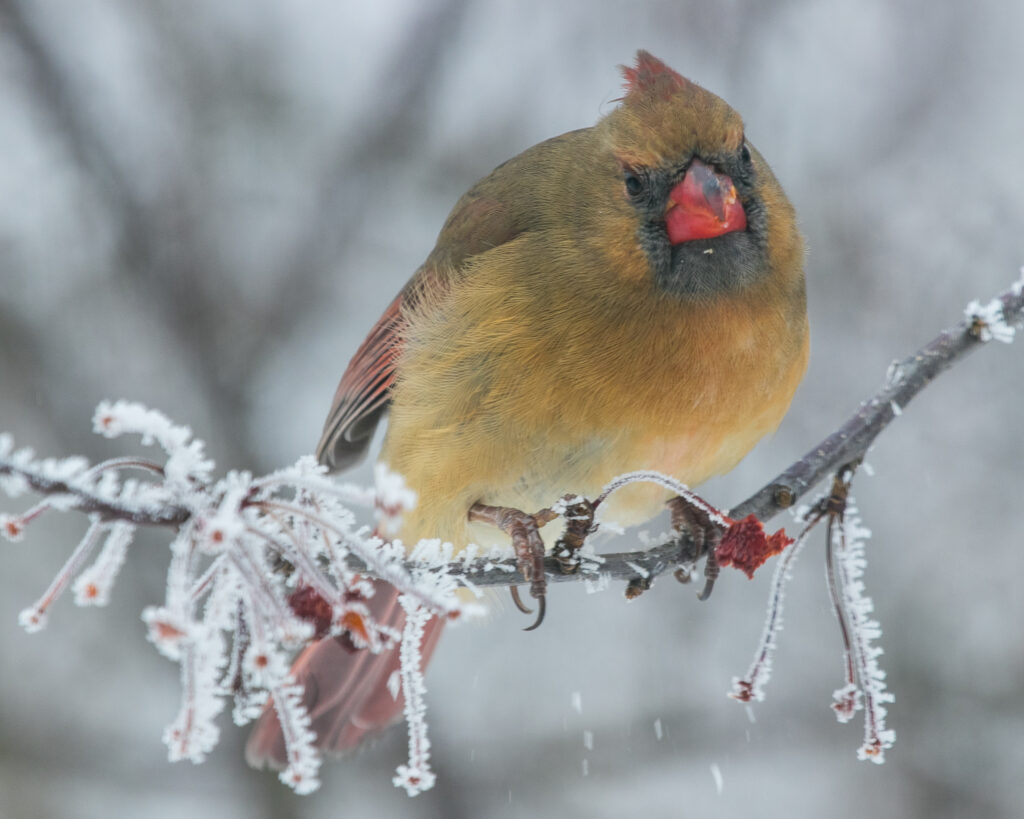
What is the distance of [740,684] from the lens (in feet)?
6.39

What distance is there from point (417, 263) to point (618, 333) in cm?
266

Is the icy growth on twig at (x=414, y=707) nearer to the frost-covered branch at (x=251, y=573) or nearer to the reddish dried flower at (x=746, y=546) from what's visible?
the frost-covered branch at (x=251, y=573)

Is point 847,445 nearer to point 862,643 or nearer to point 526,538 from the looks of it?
A: point 862,643

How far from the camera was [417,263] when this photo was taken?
16.7 feet

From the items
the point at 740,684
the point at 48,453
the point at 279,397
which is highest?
the point at 279,397

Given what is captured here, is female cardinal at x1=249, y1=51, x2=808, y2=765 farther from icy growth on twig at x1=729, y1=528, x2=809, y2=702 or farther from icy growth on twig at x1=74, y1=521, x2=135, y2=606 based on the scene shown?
icy growth on twig at x1=74, y1=521, x2=135, y2=606

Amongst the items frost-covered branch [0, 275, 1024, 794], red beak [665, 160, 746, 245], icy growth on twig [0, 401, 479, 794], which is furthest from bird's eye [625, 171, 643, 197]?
icy growth on twig [0, 401, 479, 794]

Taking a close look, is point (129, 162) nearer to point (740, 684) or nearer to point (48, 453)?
point (48, 453)

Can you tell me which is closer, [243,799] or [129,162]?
[243,799]

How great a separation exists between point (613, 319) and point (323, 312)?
2.52 meters

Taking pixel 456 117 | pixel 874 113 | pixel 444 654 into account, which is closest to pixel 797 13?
pixel 874 113

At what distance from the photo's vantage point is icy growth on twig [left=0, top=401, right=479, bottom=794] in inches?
48.0

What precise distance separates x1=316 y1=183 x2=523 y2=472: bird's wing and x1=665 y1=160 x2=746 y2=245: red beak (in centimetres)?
52

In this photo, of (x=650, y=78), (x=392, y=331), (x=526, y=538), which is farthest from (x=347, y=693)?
(x=650, y=78)
